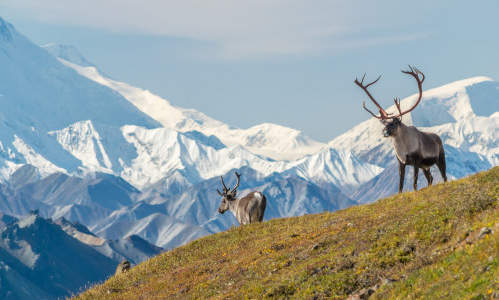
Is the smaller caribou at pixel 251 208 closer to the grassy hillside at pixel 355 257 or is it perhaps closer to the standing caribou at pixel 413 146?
the grassy hillside at pixel 355 257

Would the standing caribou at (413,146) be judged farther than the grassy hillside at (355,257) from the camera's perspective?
Yes

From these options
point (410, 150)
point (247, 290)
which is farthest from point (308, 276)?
point (410, 150)

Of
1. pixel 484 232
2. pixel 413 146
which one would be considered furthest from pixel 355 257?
pixel 413 146

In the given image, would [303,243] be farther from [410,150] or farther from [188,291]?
[410,150]

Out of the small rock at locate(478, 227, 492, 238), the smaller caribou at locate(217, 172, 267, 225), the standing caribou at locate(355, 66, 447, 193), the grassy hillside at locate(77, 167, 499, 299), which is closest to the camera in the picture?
the grassy hillside at locate(77, 167, 499, 299)

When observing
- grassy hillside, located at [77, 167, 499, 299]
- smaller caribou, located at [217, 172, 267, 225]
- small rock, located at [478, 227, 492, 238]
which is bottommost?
smaller caribou, located at [217, 172, 267, 225]

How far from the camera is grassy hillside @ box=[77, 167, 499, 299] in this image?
57.2 ft

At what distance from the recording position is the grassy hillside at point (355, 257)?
17.4 metres

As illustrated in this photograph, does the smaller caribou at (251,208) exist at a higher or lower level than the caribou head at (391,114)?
lower

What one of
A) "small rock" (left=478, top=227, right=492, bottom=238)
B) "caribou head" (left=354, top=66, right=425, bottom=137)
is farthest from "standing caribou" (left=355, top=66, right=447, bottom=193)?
"small rock" (left=478, top=227, right=492, bottom=238)

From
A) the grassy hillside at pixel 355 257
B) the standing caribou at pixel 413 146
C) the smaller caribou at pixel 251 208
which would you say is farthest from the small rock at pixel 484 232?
the smaller caribou at pixel 251 208

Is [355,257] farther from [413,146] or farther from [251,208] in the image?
[251,208]

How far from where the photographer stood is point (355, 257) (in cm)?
2173

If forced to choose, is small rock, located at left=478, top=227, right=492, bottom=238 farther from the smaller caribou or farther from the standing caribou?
the smaller caribou
